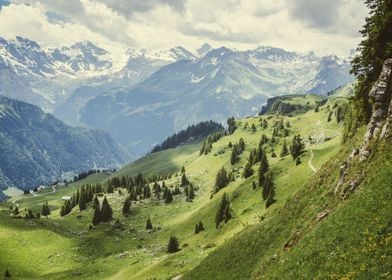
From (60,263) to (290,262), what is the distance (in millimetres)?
93315

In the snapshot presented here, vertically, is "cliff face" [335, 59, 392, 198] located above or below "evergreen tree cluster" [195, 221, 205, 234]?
above

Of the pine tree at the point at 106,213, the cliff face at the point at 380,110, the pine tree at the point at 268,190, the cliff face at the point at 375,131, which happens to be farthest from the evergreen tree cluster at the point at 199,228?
the cliff face at the point at 380,110

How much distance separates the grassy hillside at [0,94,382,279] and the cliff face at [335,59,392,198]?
2.42m

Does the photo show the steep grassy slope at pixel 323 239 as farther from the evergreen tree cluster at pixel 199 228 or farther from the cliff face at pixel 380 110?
the evergreen tree cluster at pixel 199 228

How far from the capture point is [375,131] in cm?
4884

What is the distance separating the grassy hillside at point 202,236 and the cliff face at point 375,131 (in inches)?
95.2

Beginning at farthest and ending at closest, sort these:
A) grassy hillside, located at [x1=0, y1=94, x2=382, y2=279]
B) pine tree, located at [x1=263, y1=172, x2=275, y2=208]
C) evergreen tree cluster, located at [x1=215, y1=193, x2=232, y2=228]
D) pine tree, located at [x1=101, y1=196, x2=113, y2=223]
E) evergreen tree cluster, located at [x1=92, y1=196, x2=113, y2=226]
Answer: pine tree, located at [x1=101, y1=196, x2=113, y2=223]
evergreen tree cluster, located at [x1=92, y1=196, x2=113, y2=226]
evergreen tree cluster, located at [x1=215, y1=193, x2=232, y2=228]
pine tree, located at [x1=263, y1=172, x2=275, y2=208]
grassy hillside, located at [x1=0, y1=94, x2=382, y2=279]

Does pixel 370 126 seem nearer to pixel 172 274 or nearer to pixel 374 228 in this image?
pixel 374 228

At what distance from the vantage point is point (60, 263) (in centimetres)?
12294

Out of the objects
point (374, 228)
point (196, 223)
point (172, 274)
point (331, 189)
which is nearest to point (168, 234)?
point (196, 223)

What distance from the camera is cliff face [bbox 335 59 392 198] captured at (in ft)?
152

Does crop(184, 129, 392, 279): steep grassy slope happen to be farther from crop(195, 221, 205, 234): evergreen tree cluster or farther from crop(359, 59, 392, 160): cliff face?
crop(195, 221, 205, 234): evergreen tree cluster

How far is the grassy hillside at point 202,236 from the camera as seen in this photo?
162 feet

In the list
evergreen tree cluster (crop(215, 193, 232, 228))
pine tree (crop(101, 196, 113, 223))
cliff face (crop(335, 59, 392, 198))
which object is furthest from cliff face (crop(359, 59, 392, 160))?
pine tree (crop(101, 196, 113, 223))
